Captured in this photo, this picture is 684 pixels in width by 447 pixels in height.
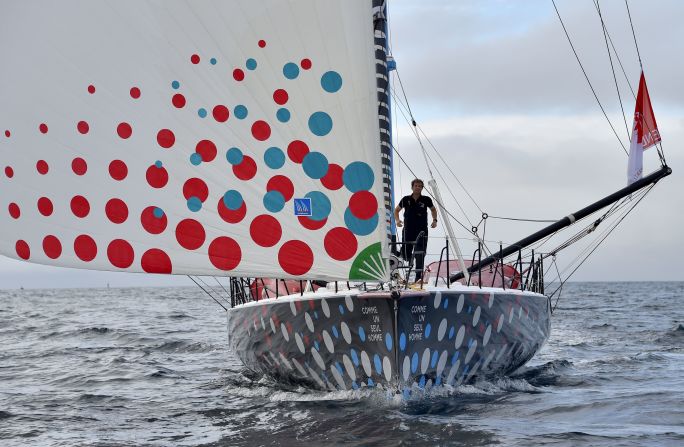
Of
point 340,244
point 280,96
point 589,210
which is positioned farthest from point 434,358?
point 589,210

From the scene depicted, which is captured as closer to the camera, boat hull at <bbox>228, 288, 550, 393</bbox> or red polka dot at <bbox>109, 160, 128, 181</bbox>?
red polka dot at <bbox>109, 160, 128, 181</bbox>

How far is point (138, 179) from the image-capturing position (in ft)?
24.1

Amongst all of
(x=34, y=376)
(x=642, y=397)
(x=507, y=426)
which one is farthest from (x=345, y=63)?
(x=34, y=376)

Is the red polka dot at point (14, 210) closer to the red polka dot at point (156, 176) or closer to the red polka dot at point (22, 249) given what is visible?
the red polka dot at point (22, 249)

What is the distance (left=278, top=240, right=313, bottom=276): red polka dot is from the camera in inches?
288

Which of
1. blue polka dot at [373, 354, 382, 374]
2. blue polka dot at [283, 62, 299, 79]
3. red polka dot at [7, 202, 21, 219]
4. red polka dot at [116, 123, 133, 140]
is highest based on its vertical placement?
blue polka dot at [283, 62, 299, 79]

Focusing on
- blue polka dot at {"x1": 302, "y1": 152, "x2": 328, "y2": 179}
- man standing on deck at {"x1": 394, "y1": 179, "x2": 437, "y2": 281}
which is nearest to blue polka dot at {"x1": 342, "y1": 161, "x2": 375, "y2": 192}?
blue polka dot at {"x1": 302, "y1": 152, "x2": 328, "y2": 179}

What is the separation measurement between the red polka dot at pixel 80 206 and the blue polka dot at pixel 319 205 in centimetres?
189

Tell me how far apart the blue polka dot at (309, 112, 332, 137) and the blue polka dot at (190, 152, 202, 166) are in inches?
39.5

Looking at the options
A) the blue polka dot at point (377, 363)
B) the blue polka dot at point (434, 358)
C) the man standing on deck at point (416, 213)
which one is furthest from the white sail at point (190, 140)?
the man standing on deck at point (416, 213)

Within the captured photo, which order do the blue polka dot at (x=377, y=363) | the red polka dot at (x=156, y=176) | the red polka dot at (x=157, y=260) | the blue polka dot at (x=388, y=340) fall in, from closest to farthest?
the red polka dot at (x=157, y=260) → the red polka dot at (x=156, y=176) → the blue polka dot at (x=388, y=340) → the blue polka dot at (x=377, y=363)

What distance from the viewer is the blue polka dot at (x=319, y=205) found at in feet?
24.1

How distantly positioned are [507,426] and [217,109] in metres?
3.95

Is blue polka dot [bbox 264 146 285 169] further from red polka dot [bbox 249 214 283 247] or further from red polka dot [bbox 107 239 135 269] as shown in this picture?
red polka dot [bbox 107 239 135 269]
